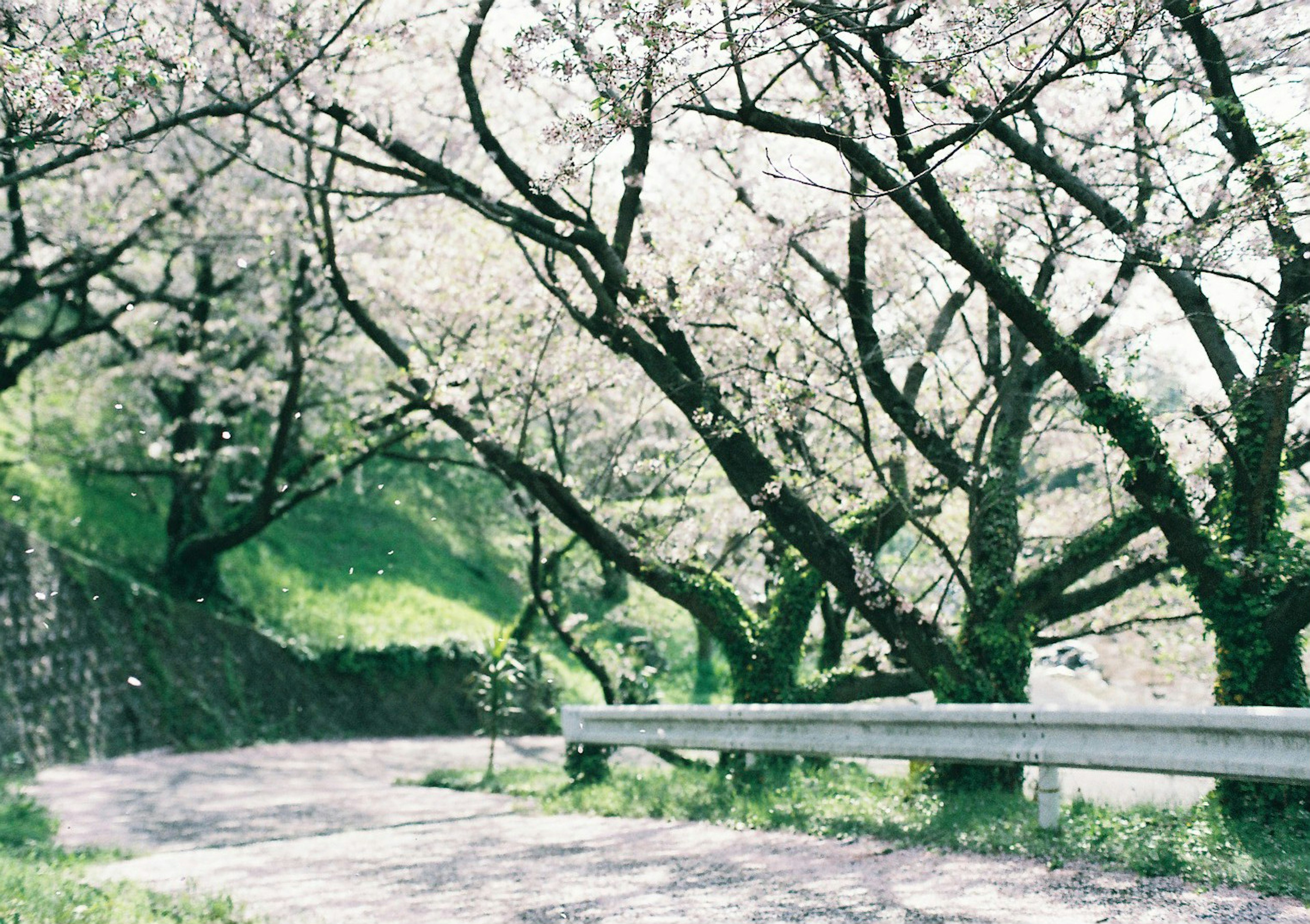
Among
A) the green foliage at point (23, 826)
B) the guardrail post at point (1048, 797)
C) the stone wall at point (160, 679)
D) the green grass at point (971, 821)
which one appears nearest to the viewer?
the green grass at point (971, 821)

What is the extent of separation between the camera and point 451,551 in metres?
34.4

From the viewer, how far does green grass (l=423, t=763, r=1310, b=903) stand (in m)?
5.91

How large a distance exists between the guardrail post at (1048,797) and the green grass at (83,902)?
14.8ft

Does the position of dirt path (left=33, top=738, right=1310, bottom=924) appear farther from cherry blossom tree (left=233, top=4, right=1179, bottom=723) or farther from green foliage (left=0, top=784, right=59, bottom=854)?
cherry blossom tree (left=233, top=4, right=1179, bottom=723)

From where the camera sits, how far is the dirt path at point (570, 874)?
5.56m

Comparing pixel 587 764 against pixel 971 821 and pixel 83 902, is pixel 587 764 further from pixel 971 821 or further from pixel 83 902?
pixel 83 902

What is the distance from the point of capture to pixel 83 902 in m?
6.43

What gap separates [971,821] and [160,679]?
15699mm

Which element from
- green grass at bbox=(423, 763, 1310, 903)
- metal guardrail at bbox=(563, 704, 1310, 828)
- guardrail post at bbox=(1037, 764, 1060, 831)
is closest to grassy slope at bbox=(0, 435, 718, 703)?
green grass at bbox=(423, 763, 1310, 903)

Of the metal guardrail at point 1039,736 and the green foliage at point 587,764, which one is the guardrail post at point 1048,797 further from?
the green foliage at point 587,764

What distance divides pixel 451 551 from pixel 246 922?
28638mm

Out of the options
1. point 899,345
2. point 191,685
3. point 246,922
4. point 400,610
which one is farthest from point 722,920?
point 400,610

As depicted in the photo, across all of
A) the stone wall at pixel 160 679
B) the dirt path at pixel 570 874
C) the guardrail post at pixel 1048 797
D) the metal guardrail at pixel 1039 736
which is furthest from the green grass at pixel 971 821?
the stone wall at pixel 160 679

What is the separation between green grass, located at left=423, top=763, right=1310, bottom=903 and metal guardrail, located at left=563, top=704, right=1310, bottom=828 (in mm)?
377
